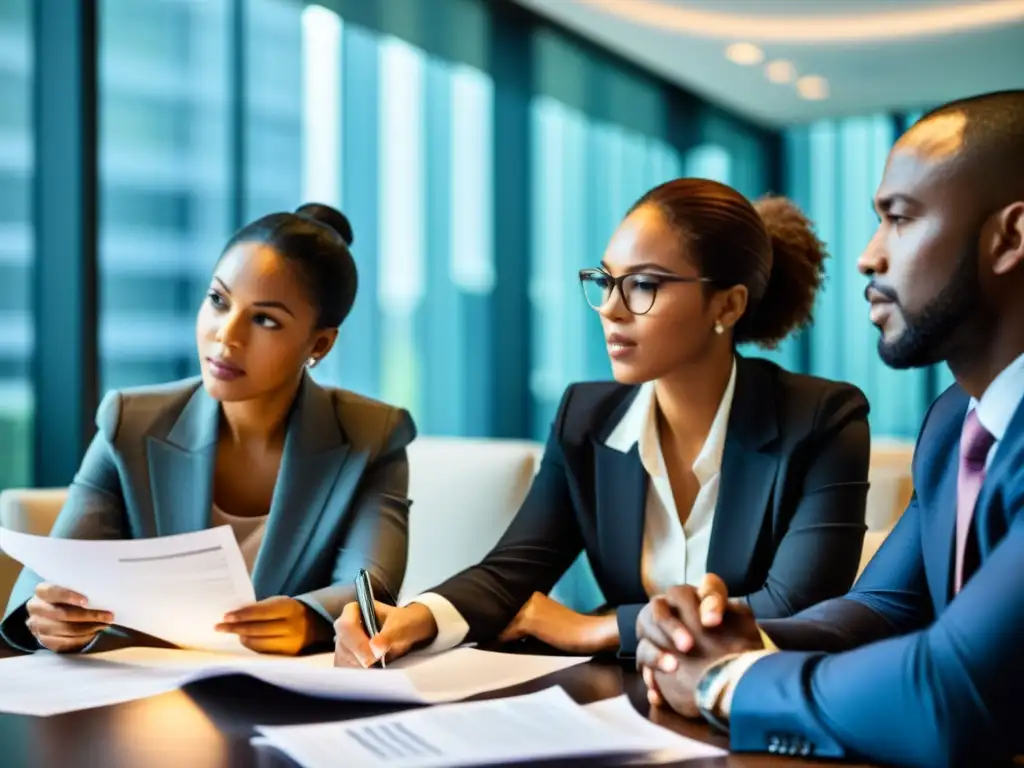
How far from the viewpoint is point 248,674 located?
4.86 feet

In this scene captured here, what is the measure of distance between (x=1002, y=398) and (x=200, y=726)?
0.91 meters

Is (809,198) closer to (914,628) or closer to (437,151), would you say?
(437,151)

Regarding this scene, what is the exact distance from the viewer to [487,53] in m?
6.54

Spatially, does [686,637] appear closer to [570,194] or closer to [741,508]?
[741,508]

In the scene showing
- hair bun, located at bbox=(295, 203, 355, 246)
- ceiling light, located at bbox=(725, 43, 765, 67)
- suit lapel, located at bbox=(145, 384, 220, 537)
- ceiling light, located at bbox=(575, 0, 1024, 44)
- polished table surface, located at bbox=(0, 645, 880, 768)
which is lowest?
polished table surface, located at bbox=(0, 645, 880, 768)

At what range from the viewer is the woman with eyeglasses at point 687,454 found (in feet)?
6.40

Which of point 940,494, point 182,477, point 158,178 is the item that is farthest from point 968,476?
point 158,178

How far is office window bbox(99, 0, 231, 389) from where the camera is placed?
430 centimetres

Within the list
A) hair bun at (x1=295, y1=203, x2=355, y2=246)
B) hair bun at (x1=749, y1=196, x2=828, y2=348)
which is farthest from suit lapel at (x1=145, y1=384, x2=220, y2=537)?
hair bun at (x1=749, y1=196, x2=828, y2=348)

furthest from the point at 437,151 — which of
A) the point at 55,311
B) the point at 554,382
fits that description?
the point at 55,311

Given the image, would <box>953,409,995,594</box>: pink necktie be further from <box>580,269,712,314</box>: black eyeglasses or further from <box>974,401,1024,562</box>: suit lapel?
<box>580,269,712,314</box>: black eyeglasses

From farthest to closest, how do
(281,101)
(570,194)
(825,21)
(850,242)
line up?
(850,242), (825,21), (570,194), (281,101)

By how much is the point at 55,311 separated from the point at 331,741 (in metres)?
3.23

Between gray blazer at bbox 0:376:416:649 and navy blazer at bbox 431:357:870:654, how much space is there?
203mm
